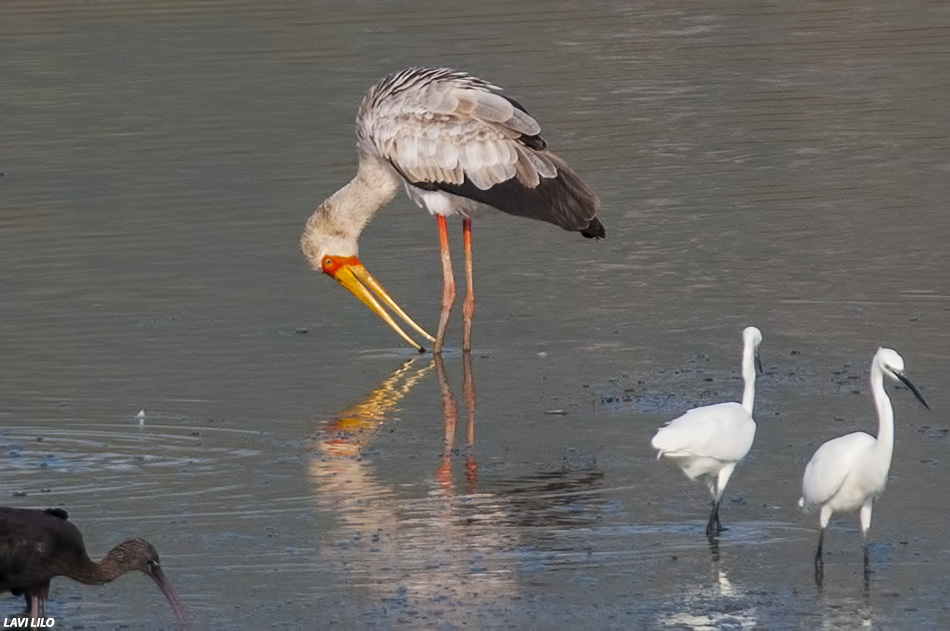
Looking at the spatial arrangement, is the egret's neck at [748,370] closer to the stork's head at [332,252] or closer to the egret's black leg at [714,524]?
the egret's black leg at [714,524]

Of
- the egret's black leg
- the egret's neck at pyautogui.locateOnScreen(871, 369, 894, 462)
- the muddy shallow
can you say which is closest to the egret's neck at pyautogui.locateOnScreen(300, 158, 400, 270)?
the muddy shallow

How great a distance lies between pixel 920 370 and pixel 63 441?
14.1ft

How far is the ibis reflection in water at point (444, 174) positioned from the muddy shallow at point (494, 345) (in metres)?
0.38

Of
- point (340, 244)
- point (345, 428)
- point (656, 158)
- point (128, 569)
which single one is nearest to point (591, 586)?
point (128, 569)

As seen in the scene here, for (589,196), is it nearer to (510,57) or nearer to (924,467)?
(924,467)

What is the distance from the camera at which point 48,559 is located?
7.09m

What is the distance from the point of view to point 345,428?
406 inches

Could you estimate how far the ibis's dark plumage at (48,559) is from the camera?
277 inches

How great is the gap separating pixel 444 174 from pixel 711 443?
454 centimetres

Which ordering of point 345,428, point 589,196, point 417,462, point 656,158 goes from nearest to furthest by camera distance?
point 417,462, point 345,428, point 589,196, point 656,158

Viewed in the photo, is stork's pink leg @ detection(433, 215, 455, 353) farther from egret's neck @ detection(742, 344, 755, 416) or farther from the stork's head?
egret's neck @ detection(742, 344, 755, 416)

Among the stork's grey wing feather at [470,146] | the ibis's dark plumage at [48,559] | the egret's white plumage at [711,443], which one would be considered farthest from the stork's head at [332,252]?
the ibis's dark plumage at [48,559]

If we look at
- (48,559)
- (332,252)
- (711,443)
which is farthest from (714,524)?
(332,252)

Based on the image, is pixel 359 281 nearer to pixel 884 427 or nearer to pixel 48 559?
pixel 884 427
